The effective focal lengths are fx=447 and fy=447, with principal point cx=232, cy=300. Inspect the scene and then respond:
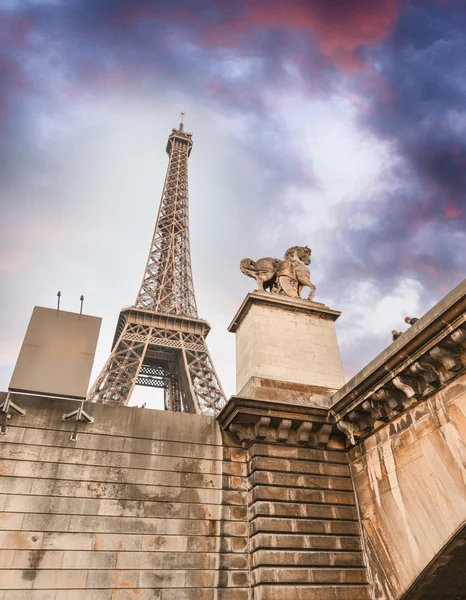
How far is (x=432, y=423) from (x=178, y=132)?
280 ft

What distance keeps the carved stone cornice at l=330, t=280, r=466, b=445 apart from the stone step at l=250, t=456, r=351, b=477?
29.1 inches

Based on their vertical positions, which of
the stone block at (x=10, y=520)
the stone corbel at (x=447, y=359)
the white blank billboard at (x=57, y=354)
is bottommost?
the stone block at (x=10, y=520)

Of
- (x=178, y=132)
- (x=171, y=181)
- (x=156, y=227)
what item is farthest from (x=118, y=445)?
(x=178, y=132)

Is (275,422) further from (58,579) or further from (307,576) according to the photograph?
(58,579)

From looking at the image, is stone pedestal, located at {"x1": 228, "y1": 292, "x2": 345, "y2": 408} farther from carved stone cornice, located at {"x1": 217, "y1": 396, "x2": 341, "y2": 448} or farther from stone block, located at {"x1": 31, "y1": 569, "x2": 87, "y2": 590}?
stone block, located at {"x1": 31, "y1": 569, "x2": 87, "y2": 590}

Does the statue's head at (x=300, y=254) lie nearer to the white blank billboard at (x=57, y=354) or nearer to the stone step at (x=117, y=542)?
the white blank billboard at (x=57, y=354)

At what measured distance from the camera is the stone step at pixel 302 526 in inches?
364

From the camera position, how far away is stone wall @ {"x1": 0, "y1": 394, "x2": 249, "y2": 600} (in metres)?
8.49

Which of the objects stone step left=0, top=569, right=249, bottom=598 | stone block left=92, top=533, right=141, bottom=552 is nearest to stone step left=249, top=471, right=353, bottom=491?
stone step left=0, top=569, right=249, bottom=598

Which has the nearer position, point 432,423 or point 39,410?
point 432,423

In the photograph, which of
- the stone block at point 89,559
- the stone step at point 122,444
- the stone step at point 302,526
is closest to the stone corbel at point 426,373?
the stone step at point 302,526

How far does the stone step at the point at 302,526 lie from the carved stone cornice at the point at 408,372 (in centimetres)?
183

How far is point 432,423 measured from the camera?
8.41 metres

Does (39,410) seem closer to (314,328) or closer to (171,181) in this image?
(314,328)
